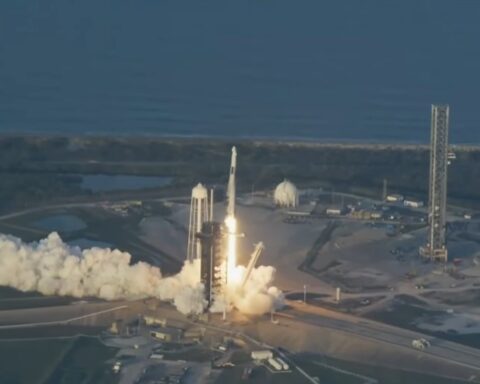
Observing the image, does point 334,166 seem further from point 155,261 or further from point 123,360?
point 123,360

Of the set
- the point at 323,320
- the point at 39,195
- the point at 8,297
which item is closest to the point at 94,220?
the point at 39,195

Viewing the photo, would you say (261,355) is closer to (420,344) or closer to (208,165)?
Answer: (420,344)

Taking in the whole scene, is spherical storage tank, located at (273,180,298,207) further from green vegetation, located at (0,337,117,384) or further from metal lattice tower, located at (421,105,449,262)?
green vegetation, located at (0,337,117,384)

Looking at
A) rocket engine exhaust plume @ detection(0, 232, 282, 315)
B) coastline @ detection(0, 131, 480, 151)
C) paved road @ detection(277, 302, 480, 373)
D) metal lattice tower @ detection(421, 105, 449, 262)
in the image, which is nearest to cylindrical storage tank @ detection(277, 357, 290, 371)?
paved road @ detection(277, 302, 480, 373)

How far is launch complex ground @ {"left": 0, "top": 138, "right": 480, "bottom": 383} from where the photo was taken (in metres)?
51.9

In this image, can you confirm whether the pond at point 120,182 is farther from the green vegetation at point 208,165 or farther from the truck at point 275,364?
the truck at point 275,364

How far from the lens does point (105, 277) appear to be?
5862 centimetres

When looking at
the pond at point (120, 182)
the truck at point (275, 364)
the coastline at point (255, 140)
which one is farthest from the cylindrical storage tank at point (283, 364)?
the coastline at point (255, 140)

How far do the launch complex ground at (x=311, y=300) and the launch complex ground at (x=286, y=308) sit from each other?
0.06 meters

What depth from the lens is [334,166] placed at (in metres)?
80.2

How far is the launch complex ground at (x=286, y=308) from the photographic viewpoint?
51.9m

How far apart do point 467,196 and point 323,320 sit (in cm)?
2053

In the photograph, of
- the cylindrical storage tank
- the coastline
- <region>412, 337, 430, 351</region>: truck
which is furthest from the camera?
the coastline

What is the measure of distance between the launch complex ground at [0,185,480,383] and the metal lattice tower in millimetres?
880
